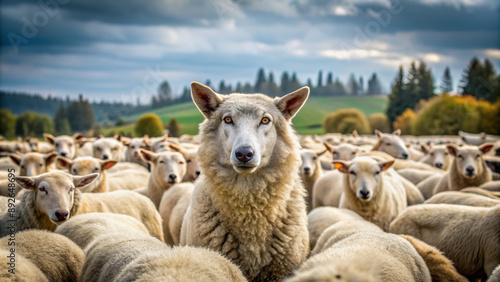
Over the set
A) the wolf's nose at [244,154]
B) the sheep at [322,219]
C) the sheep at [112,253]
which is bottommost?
the sheep at [322,219]

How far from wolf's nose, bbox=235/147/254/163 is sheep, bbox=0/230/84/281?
1.69 meters

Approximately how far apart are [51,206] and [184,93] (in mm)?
88188

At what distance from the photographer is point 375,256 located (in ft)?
11.2

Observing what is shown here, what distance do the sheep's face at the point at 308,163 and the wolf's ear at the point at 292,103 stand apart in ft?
14.4

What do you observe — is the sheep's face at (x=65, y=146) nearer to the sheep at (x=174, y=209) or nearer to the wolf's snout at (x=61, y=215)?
the sheep at (x=174, y=209)

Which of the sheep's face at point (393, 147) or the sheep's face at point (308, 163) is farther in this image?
the sheep's face at point (393, 147)

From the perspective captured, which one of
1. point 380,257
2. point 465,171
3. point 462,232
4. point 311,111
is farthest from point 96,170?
point 311,111

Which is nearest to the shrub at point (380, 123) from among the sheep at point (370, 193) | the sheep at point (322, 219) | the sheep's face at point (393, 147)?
the sheep's face at point (393, 147)

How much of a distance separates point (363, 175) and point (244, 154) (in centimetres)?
357

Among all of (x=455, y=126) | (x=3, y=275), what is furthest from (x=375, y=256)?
(x=455, y=126)

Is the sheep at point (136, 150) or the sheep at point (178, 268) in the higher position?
the sheep at point (178, 268)

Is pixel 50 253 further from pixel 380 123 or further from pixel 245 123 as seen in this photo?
Answer: pixel 380 123

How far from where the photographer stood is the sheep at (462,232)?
16.1 ft

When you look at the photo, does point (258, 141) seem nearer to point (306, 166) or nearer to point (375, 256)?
point (375, 256)
